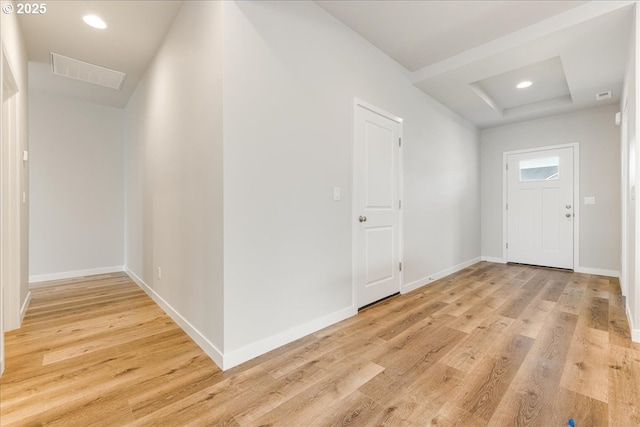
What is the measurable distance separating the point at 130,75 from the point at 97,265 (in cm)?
299

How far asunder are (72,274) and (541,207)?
25.2 ft

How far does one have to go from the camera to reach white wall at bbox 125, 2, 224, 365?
1905 mm

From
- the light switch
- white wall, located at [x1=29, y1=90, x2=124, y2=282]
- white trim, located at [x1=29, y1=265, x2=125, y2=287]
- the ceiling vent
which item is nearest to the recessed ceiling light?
the ceiling vent

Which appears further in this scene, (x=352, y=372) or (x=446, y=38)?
(x=446, y=38)

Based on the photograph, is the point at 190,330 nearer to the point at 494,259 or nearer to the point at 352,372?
the point at 352,372

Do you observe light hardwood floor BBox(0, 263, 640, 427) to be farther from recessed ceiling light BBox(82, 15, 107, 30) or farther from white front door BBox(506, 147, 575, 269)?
recessed ceiling light BBox(82, 15, 107, 30)

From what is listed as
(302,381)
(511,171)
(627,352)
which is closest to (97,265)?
(302,381)

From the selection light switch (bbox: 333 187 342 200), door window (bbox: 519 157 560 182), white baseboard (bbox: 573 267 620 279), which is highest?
door window (bbox: 519 157 560 182)

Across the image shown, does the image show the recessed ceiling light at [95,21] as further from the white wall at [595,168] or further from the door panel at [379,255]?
the white wall at [595,168]

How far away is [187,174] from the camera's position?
2312 mm

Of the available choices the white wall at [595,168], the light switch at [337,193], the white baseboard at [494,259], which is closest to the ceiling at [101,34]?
the light switch at [337,193]

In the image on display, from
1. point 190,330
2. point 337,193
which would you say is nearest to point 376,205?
point 337,193

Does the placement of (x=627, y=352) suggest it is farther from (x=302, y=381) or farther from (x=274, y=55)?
(x=274, y=55)

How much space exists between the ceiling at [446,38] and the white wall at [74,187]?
543mm
